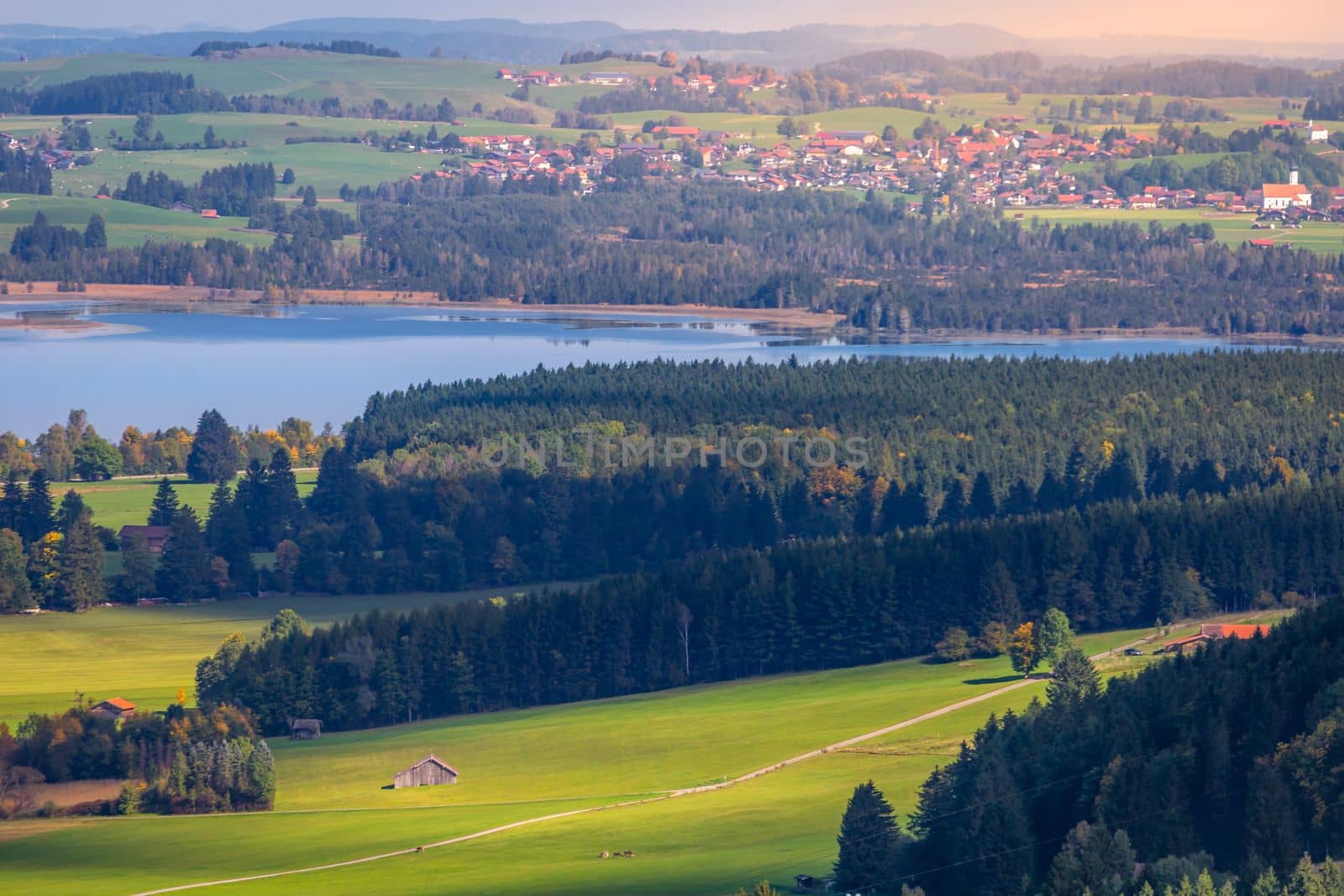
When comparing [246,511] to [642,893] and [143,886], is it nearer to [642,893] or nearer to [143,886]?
[143,886]

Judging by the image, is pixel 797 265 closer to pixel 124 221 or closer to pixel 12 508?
pixel 124 221

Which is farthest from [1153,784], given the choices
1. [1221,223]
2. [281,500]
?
[1221,223]

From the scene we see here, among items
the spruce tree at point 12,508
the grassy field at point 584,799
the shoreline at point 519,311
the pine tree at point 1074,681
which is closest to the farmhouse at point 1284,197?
the shoreline at point 519,311

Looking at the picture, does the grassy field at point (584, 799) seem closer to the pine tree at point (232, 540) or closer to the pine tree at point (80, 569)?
the pine tree at point (80, 569)

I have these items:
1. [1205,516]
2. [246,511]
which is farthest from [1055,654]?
[246,511]

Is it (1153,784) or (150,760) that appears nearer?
(1153,784)
